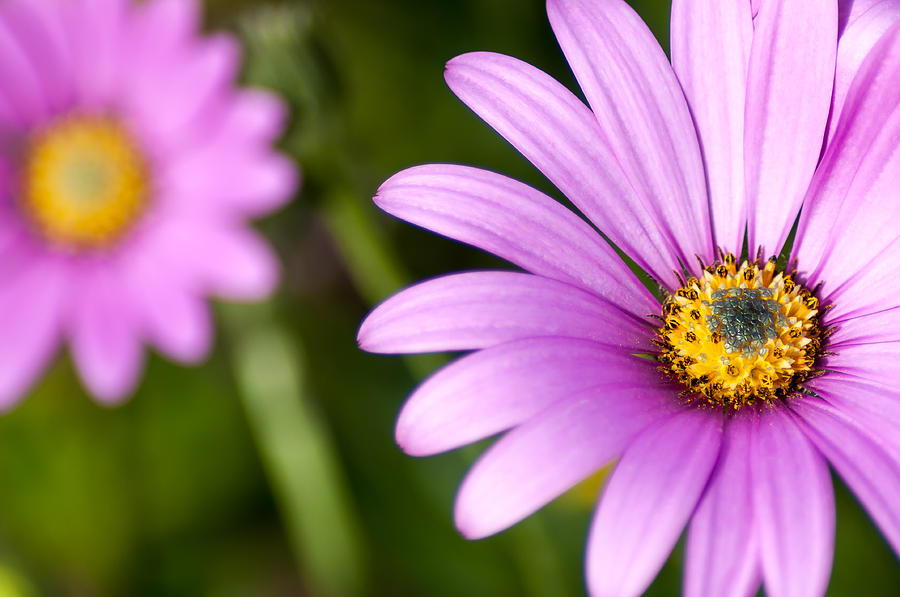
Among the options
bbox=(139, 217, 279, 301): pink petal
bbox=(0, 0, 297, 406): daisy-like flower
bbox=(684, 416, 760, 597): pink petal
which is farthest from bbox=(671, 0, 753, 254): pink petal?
bbox=(139, 217, 279, 301): pink petal

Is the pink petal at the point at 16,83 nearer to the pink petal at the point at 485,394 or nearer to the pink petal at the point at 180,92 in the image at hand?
the pink petal at the point at 180,92

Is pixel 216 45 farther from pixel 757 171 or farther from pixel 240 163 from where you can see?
pixel 757 171

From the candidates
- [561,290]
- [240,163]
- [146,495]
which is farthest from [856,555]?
[146,495]

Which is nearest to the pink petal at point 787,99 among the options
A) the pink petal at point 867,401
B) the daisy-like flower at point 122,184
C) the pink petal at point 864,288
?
the pink petal at point 864,288

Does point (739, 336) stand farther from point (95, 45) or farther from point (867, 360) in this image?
point (95, 45)

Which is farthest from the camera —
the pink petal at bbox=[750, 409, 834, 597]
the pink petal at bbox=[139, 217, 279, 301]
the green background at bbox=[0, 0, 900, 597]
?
the green background at bbox=[0, 0, 900, 597]

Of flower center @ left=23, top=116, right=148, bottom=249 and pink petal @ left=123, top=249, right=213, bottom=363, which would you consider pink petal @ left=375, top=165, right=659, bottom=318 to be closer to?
pink petal @ left=123, top=249, right=213, bottom=363
